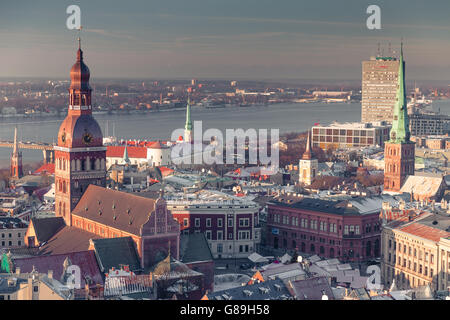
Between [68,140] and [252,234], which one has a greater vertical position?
[68,140]

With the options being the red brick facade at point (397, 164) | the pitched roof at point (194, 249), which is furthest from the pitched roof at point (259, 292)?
the red brick facade at point (397, 164)

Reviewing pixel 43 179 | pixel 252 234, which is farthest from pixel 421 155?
pixel 252 234

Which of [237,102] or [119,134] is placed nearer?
[119,134]
